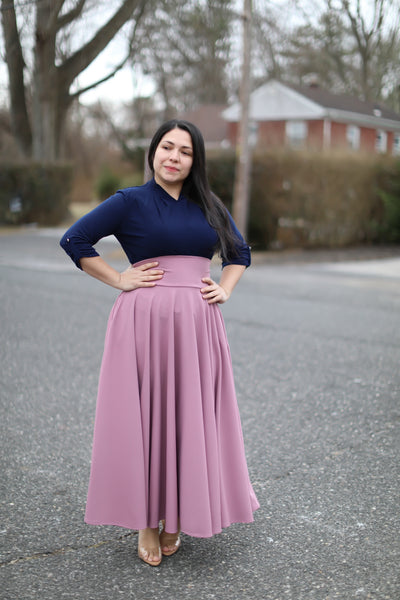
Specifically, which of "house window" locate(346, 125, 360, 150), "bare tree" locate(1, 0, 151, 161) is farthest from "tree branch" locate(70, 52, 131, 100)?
"house window" locate(346, 125, 360, 150)

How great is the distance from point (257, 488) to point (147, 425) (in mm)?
1132

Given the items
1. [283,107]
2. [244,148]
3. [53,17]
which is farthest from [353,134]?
[244,148]

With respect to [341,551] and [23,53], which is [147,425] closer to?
[341,551]

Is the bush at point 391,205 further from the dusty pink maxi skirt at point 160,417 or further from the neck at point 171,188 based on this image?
the dusty pink maxi skirt at point 160,417

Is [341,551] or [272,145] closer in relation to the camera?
[341,551]

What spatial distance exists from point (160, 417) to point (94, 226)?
2.72ft

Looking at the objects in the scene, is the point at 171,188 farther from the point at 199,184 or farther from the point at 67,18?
the point at 67,18

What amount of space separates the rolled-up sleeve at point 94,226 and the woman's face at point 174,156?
0.67 ft

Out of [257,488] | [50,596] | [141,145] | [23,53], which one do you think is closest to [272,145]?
[23,53]

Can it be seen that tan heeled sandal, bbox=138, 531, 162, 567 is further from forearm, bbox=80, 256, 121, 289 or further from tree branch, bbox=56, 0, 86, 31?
tree branch, bbox=56, 0, 86, 31

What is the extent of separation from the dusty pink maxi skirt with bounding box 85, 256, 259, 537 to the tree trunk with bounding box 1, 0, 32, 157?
1803cm

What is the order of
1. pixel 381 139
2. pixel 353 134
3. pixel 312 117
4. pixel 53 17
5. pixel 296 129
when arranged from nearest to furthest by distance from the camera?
pixel 53 17
pixel 312 117
pixel 296 129
pixel 353 134
pixel 381 139

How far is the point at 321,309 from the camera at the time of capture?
9.29 metres

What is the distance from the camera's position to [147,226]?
2775mm
